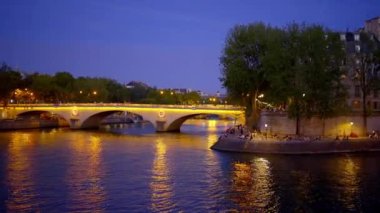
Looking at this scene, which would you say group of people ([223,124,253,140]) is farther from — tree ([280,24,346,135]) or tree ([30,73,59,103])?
tree ([30,73,59,103])

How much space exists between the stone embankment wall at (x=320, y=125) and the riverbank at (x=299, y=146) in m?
5.38

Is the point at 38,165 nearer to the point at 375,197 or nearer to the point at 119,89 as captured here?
the point at 375,197

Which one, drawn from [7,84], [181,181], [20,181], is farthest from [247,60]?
[7,84]

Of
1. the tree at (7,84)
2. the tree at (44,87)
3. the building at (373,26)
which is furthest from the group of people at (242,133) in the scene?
the tree at (44,87)

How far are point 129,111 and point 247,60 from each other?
114 ft

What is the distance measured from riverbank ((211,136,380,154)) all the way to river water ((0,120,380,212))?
7.66 ft

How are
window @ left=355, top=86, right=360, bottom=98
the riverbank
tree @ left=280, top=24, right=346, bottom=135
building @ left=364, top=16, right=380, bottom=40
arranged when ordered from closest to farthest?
the riverbank < tree @ left=280, top=24, right=346, bottom=135 < window @ left=355, top=86, right=360, bottom=98 < building @ left=364, top=16, right=380, bottom=40

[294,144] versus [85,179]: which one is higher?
[294,144]

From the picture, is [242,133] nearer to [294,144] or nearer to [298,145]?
[294,144]

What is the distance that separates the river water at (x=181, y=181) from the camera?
32.4 m

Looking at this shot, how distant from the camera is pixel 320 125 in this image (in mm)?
64125

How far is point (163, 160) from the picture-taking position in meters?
50.8

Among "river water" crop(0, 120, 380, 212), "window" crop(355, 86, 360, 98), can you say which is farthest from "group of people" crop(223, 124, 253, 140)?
"window" crop(355, 86, 360, 98)

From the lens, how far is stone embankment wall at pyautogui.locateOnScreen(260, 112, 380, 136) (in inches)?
2522
